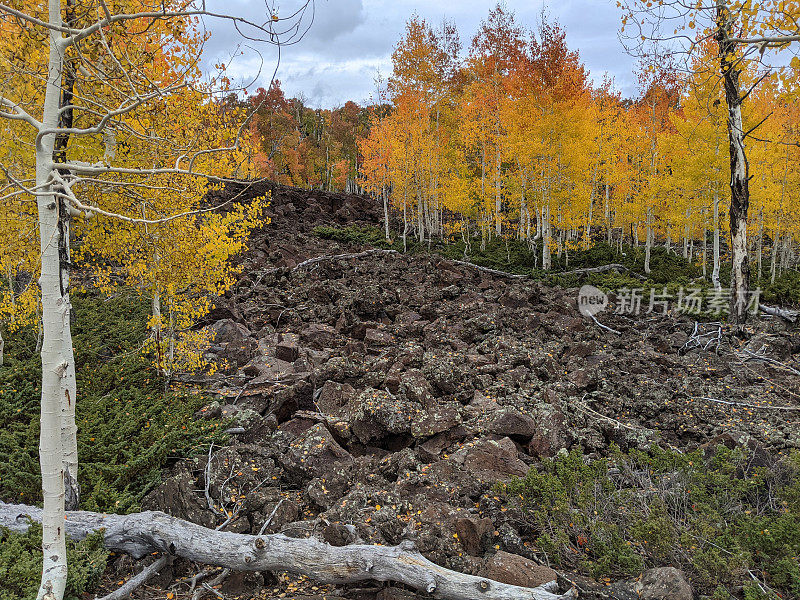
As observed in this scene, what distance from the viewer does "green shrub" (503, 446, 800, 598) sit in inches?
147

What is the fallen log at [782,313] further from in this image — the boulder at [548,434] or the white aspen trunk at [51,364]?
the white aspen trunk at [51,364]

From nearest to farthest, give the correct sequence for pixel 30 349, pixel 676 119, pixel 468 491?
pixel 468 491 → pixel 30 349 → pixel 676 119

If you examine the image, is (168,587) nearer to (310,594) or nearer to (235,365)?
(310,594)

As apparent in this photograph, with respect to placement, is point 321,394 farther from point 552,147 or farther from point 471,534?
point 552,147

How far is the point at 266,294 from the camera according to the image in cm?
1434

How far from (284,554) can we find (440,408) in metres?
3.28

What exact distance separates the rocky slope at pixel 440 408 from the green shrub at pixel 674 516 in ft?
1.01

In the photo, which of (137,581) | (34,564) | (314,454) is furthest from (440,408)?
(34,564)

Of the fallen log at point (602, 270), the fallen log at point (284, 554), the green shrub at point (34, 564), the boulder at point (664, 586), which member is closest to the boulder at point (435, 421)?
the fallen log at point (284, 554)

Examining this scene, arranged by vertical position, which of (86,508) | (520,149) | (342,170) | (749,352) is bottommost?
(86,508)

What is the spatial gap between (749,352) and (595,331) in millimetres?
2971

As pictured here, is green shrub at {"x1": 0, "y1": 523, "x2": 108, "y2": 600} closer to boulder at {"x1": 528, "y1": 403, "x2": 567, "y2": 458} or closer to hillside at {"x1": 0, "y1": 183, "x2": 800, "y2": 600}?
hillside at {"x1": 0, "y1": 183, "x2": 800, "y2": 600}

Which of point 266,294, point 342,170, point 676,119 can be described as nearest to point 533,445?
point 266,294

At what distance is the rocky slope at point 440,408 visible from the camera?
4.54m
